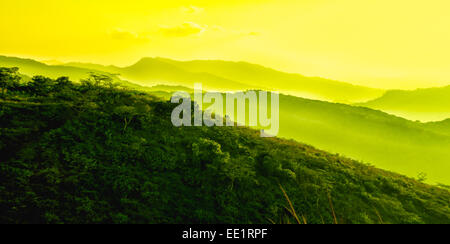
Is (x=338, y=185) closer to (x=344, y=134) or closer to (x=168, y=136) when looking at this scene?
(x=168, y=136)

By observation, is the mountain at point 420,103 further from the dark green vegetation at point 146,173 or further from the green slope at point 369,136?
the dark green vegetation at point 146,173

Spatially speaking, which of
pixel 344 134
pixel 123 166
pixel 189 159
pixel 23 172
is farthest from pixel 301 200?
pixel 344 134

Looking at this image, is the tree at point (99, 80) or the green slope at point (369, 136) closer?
the tree at point (99, 80)

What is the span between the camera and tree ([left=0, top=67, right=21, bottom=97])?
1133cm

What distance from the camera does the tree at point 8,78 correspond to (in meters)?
11.3

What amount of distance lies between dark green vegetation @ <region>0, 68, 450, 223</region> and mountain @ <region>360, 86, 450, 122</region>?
170 m

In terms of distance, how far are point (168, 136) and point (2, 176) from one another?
19.5 feet

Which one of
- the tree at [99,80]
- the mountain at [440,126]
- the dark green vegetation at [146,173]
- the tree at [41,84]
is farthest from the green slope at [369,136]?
the tree at [41,84]

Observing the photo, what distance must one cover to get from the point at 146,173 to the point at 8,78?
900cm

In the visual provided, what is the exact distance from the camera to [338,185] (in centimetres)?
1173

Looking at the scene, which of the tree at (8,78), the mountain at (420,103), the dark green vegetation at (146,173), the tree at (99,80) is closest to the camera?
the dark green vegetation at (146,173)

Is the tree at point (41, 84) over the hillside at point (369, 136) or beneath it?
over

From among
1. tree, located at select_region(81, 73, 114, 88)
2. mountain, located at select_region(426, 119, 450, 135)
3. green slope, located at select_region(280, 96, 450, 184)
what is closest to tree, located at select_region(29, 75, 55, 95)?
tree, located at select_region(81, 73, 114, 88)

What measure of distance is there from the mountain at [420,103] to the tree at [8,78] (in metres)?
178
